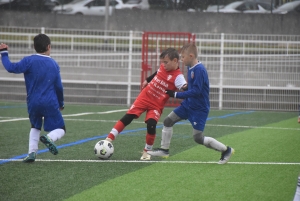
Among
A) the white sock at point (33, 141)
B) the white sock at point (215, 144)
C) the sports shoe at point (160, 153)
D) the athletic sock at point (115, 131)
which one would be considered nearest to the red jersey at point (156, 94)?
the athletic sock at point (115, 131)

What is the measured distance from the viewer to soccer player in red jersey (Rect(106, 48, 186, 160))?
29.7 ft

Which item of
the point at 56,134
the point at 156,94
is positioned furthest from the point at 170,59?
the point at 56,134

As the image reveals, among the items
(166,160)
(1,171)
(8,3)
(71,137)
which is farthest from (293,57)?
(8,3)

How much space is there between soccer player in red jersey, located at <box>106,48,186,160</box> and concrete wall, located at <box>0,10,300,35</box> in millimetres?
17409

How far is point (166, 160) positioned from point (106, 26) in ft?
62.7

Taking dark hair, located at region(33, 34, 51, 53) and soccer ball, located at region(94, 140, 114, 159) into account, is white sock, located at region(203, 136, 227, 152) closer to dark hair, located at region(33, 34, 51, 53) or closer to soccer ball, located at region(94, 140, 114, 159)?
soccer ball, located at region(94, 140, 114, 159)

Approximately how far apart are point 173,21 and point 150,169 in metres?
20.4

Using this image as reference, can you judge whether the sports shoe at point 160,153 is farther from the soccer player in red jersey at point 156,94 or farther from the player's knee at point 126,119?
the player's knee at point 126,119

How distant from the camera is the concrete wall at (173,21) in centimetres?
2644

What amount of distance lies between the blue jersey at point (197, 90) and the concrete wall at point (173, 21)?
17916 millimetres

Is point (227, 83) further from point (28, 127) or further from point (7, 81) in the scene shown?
point (28, 127)

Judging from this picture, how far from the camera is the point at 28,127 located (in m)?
12.8

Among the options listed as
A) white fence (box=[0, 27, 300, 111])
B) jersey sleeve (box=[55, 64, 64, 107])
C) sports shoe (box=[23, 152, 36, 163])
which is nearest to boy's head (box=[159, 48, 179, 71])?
jersey sleeve (box=[55, 64, 64, 107])

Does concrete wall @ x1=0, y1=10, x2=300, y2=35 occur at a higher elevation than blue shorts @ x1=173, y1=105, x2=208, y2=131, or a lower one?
higher
